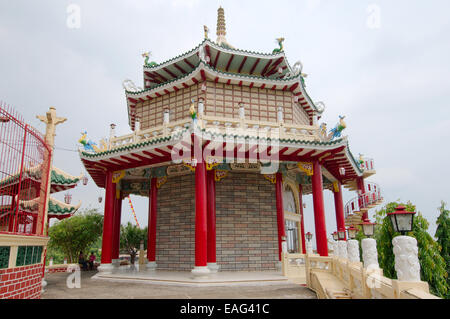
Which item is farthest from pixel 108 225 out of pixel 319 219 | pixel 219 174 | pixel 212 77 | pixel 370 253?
pixel 370 253

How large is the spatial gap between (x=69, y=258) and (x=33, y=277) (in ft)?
63.2

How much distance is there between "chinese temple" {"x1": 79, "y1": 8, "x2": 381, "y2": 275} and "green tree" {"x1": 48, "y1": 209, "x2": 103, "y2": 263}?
6.34 m

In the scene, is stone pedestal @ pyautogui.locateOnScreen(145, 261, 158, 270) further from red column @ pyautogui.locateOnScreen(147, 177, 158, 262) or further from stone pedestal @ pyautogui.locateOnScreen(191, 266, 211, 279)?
stone pedestal @ pyautogui.locateOnScreen(191, 266, 211, 279)

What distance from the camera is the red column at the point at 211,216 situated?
1305cm

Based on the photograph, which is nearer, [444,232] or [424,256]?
[424,256]

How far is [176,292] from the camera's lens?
9531 mm

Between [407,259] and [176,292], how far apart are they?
289 inches

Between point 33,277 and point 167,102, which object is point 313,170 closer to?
point 167,102

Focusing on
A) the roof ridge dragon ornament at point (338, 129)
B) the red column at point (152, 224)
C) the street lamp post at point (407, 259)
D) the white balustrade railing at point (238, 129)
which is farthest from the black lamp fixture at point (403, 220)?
the red column at point (152, 224)

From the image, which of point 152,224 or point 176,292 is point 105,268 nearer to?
point 152,224

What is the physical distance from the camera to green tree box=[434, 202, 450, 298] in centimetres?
1345
